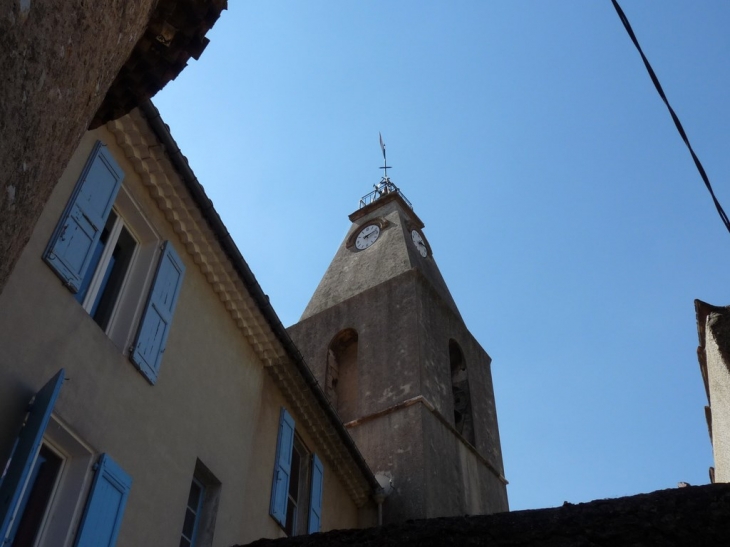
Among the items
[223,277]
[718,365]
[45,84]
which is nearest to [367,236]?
[223,277]

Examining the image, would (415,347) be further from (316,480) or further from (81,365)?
(81,365)

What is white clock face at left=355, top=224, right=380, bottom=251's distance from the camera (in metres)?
20.8

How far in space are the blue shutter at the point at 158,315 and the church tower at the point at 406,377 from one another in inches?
261

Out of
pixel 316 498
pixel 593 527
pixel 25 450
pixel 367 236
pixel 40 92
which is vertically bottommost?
pixel 593 527

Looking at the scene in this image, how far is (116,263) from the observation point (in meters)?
7.46

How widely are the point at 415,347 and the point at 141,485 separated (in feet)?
30.7

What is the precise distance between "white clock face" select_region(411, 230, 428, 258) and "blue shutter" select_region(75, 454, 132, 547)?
15.3 m

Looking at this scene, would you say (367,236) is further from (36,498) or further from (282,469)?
(36,498)

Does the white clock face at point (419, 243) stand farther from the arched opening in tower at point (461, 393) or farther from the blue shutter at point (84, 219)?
the blue shutter at point (84, 219)

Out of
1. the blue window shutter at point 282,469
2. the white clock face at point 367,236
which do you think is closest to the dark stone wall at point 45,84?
the blue window shutter at point 282,469

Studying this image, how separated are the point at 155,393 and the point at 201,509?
1.57m

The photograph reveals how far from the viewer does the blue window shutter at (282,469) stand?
931 centimetres

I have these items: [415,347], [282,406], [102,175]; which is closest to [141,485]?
[102,175]

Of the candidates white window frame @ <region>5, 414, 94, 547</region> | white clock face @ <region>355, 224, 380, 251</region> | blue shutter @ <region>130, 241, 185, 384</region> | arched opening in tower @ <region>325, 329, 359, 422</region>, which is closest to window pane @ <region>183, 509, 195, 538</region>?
blue shutter @ <region>130, 241, 185, 384</region>
